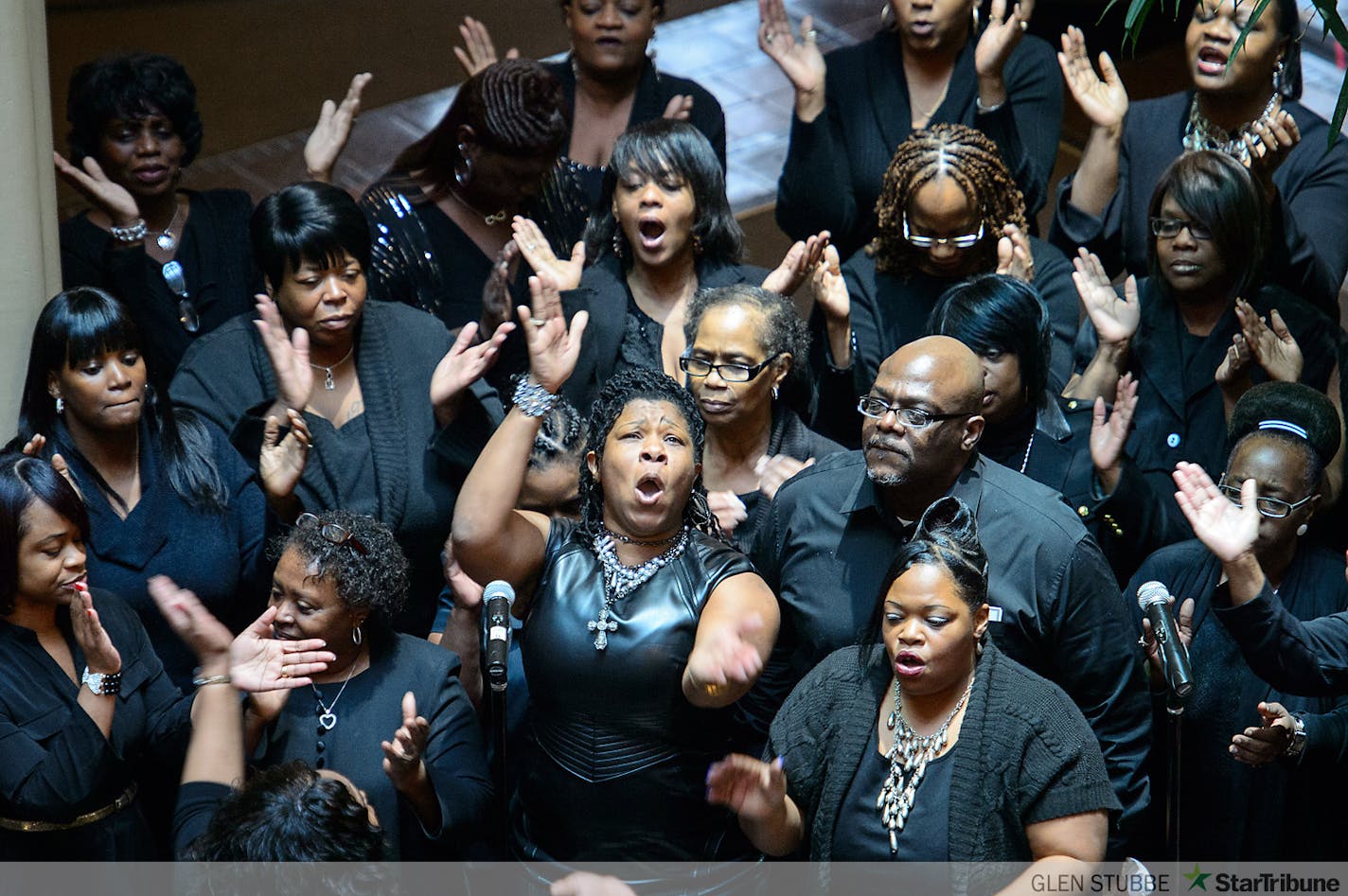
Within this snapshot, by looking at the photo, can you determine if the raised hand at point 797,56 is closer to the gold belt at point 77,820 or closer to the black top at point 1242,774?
the black top at point 1242,774

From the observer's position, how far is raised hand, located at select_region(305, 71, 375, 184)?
4793mm

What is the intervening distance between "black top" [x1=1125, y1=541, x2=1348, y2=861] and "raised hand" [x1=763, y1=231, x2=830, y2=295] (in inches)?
45.4

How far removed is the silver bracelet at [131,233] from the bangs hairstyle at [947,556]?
2201mm

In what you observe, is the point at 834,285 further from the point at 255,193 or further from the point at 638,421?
the point at 255,193

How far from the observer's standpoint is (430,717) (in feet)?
11.3

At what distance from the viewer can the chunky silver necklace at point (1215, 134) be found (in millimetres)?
4473

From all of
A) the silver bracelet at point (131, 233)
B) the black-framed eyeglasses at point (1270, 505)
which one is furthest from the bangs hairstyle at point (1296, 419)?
the silver bracelet at point (131, 233)

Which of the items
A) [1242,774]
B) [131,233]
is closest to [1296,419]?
[1242,774]

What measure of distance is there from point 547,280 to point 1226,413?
1630mm

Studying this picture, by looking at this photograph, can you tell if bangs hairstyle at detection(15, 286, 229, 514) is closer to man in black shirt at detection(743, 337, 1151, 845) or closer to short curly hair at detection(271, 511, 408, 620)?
short curly hair at detection(271, 511, 408, 620)

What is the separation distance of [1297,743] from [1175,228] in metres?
1.29

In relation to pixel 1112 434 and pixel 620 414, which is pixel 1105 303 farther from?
pixel 620 414

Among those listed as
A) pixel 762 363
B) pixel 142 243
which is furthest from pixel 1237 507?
pixel 142 243

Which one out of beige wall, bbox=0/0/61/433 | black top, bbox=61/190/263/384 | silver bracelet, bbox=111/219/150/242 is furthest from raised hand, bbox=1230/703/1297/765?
silver bracelet, bbox=111/219/150/242
